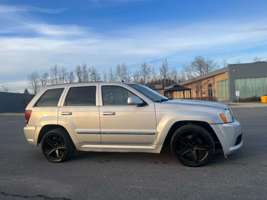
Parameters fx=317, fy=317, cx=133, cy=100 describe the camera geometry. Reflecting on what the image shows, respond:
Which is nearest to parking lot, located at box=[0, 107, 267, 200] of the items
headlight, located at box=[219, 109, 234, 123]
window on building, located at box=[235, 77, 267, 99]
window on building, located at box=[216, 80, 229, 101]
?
headlight, located at box=[219, 109, 234, 123]

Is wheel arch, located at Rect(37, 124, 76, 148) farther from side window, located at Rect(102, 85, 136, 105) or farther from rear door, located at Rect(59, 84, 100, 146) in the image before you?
side window, located at Rect(102, 85, 136, 105)

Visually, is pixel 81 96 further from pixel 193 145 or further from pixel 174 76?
pixel 174 76

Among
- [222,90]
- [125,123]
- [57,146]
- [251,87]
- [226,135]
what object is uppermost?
[251,87]

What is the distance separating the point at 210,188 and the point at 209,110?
1.77 metres

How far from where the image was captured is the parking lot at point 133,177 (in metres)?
4.88

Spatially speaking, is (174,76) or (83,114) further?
(174,76)

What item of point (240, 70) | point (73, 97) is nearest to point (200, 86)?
point (240, 70)

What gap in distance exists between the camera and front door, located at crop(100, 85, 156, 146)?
21.3ft

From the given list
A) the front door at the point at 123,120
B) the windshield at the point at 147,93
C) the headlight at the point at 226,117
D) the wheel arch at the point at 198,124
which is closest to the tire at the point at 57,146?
the front door at the point at 123,120

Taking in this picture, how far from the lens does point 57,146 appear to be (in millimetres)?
7219

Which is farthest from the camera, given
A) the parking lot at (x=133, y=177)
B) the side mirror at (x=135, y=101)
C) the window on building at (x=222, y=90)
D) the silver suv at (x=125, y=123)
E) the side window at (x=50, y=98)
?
the window on building at (x=222, y=90)

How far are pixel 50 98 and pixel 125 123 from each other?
79.6 inches

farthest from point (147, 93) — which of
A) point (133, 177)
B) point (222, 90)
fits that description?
point (222, 90)

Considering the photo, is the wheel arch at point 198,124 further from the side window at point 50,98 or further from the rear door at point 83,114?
the side window at point 50,98
